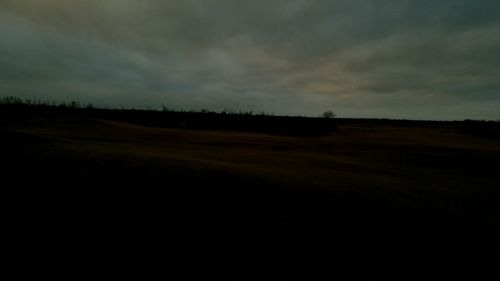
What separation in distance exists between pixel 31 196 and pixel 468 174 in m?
5.29

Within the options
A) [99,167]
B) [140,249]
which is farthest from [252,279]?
[99,167]

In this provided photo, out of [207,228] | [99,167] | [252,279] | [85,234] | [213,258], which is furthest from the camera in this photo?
[99,167]

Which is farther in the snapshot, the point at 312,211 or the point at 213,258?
the point at 312,211

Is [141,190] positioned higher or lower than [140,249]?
higher

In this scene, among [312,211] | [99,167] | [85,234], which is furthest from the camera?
[99,167]

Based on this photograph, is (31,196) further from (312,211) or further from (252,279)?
(312,211)

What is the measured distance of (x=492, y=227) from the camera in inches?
87.0

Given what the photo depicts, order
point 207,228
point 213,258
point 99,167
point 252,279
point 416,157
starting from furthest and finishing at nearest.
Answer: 1. point 416,157
2. point 99,167
3. point 207,228
4. point 213,258
5. point 252,279

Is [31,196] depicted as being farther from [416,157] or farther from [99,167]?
[416,157]

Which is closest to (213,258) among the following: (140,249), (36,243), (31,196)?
(140,249)

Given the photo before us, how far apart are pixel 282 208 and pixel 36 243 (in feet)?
5.28

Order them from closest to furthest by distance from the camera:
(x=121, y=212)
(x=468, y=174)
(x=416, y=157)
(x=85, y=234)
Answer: (x=85, y=234)
(x=121, y=212)
(x=468, y=174)
(x=416, y=157)

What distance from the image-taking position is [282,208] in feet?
7.75

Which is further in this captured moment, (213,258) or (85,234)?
(85,234)
